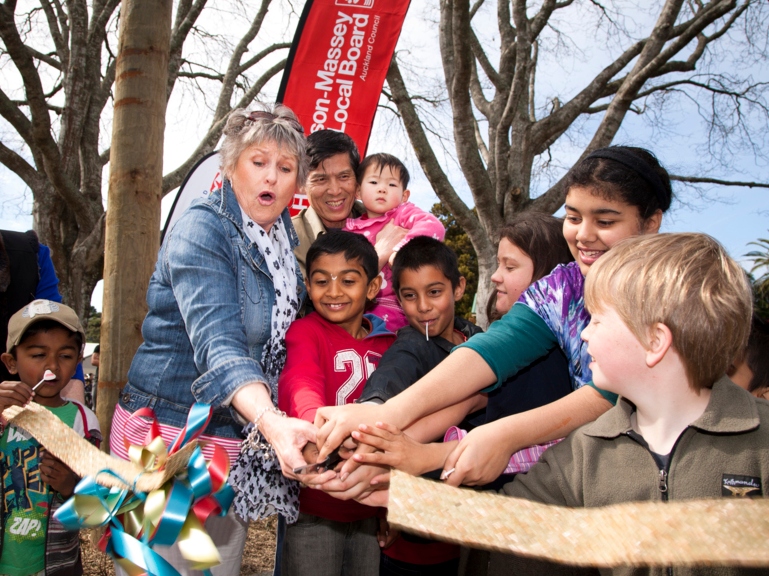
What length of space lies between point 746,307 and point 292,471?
1.22 meters

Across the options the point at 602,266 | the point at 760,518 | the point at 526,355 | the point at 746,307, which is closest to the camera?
the point at 760,518

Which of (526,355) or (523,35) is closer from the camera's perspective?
(526,355)

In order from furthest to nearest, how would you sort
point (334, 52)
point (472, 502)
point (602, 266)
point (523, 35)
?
point (523, 35)
point (334, 52)
point (602, 266)
point (472, 502)

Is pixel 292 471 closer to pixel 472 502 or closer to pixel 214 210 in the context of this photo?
pixel 472 502

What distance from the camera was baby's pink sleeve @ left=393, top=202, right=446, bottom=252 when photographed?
307 cm

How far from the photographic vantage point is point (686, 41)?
275 inches

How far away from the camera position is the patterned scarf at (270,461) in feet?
6.60

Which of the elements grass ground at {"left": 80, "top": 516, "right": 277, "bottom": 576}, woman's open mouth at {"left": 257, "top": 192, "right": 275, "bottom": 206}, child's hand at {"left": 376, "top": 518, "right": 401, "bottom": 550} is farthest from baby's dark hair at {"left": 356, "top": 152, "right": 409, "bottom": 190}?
grass ground at {"left": 80, "top": 516, "right": 277, "bottom": 576}

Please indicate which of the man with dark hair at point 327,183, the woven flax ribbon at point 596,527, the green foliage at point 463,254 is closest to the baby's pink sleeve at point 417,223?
the man with dark hair at point 327,183

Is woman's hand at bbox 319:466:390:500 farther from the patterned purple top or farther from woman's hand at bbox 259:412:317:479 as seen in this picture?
the patterned purple top

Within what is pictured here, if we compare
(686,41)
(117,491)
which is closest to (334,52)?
(686,41)

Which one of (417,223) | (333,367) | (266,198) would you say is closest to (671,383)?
(333,367)

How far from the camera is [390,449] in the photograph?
1588 millimetres

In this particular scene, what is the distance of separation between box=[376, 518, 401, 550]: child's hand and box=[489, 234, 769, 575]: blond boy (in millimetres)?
905
